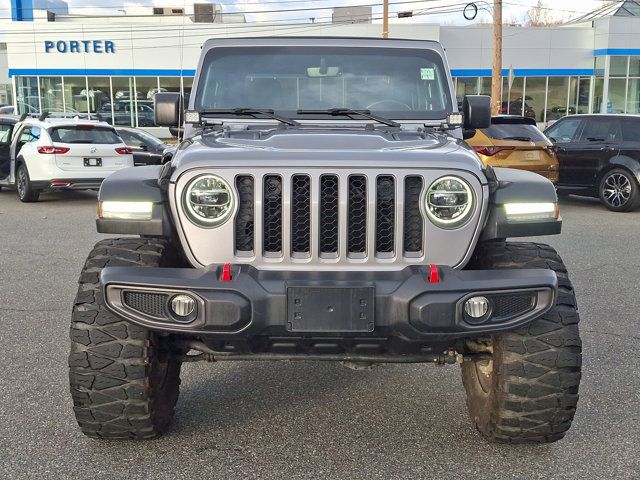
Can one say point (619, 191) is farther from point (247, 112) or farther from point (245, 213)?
point (245, 213)

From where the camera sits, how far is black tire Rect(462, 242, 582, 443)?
328 cm

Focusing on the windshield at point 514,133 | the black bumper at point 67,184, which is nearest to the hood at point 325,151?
the windshield at point 514,133

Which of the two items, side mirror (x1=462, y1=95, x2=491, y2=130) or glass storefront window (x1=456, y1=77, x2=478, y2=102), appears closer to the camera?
side mirror (x1=462, y1=95, x2=491, y2=130)

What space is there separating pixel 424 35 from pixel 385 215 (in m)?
33.8

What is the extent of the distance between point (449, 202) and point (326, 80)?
5.73 ft

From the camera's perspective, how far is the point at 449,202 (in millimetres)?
3252

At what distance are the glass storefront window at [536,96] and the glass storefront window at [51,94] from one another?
75.3 ft

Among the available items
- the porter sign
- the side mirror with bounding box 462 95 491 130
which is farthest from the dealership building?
the side mirror with bounding box 462 95 491 130

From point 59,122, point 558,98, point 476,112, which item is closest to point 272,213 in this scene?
point 476,112

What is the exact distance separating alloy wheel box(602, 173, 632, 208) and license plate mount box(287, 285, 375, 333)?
1079cm

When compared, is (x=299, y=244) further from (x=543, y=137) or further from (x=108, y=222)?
(x=543, y=137)

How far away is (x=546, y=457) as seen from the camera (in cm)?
352

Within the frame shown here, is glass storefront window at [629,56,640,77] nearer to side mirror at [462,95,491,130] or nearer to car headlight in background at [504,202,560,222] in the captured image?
side mirror at [462,95,491,130]

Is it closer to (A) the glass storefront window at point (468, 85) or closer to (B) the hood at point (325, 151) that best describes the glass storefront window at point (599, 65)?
(A) the glass storefront window at point (468, 85)
